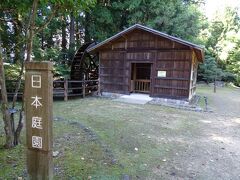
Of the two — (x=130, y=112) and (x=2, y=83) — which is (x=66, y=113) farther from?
(x=2, y=83)

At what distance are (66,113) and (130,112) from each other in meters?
2.52

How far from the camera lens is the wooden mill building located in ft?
34.6

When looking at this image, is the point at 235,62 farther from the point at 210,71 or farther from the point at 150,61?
the point at 150,61

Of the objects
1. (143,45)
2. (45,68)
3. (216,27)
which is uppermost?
(216,27)

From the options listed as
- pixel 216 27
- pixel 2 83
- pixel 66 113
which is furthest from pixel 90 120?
pixel 216 27

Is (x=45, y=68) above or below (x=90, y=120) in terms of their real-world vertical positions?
above

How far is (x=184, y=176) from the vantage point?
3572 mm

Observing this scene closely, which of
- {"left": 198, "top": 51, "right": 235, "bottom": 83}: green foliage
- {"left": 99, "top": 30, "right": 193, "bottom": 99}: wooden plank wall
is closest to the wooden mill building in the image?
{"left": 99, "top": 30, "right": 193, "bottom": 99}: wooden plank wall

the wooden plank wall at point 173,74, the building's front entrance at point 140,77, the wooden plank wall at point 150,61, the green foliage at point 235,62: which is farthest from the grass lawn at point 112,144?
the green foliage at point 235,62

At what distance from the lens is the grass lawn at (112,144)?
351cm

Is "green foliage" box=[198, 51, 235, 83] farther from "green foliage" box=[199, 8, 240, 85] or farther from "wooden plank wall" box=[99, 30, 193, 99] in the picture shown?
"wooden plank wall" box=[99, 30, 193, 99]

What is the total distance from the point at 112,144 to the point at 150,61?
24.3ft

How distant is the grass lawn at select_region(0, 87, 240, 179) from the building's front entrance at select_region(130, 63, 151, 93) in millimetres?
5230

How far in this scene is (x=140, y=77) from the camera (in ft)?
48.8
